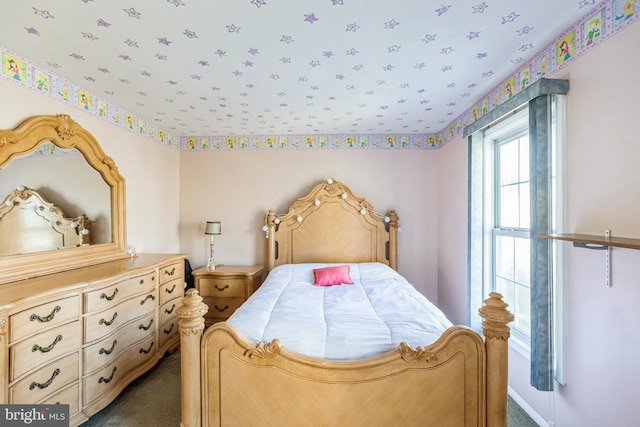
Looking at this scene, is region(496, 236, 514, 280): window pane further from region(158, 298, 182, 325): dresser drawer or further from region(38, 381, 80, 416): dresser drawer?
region(38, 381, 80, 416): dresser drawer

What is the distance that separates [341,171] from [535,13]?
222 centimetres

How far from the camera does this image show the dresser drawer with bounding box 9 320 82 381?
Answer: 1308mm

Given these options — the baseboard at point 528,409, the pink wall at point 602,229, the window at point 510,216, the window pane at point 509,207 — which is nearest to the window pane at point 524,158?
the window at point 510,216

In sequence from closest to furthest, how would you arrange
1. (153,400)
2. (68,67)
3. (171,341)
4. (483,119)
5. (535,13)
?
(535,13)
(68,67)
(153,400)
(483,119)
(171,341)

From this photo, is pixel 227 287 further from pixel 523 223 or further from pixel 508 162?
pixel 508 162

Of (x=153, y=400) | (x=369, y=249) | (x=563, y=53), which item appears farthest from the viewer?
(x=369, y=249)

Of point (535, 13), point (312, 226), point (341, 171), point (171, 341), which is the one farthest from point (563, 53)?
point (171, 341)

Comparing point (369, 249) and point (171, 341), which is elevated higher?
point (369, 249)

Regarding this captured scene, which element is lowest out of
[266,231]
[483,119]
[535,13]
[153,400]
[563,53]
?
[153,400]

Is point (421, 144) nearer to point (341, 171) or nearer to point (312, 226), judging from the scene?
point (341, 171)

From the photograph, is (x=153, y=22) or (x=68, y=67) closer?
(x=153, y=22)

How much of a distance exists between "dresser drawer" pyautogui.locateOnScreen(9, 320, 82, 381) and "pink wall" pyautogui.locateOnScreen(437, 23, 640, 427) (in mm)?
2950

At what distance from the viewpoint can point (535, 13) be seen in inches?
52.4

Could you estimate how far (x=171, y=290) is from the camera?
2521 millimetres
